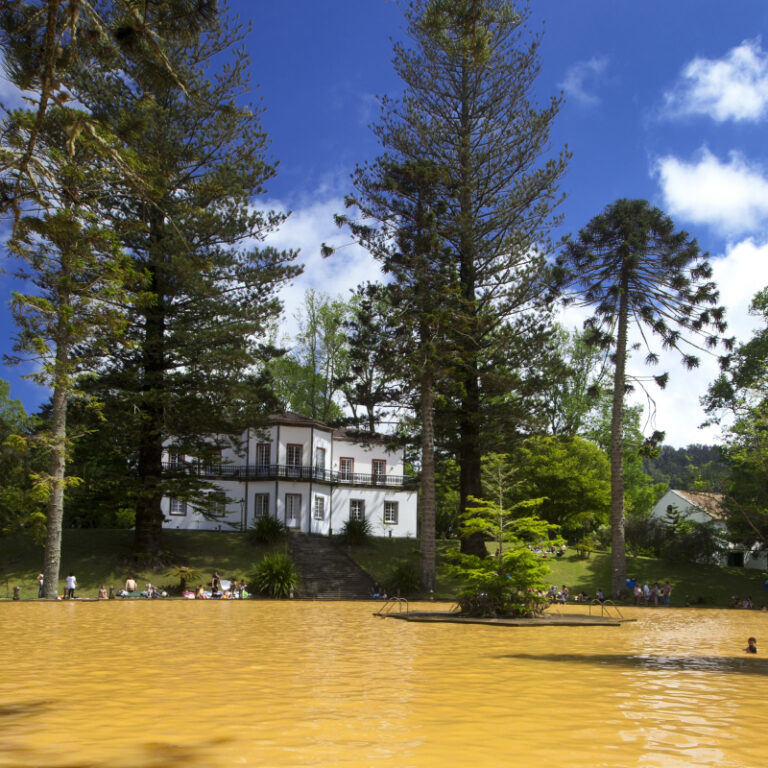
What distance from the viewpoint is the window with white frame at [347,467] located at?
52125mm

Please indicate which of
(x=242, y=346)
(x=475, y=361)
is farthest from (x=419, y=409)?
(x=242, y=346)

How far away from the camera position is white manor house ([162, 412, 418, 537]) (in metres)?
47.8

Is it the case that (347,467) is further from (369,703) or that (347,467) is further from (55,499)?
(369,703)

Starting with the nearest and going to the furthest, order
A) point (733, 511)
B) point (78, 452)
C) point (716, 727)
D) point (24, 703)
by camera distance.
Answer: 1. point (716, 727)
2. point (24, 703)
3. point (78, 452)
4. point (733, 511)

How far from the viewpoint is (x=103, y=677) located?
7.01m

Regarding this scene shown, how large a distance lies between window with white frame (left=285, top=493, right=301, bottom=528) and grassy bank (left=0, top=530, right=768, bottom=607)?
8.58 m

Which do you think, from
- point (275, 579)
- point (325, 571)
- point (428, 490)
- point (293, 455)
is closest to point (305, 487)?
point (293, 455)

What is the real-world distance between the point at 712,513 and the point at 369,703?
4356 cm

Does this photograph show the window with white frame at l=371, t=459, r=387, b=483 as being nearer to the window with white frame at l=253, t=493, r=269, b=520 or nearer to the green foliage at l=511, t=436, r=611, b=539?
the window with white frame at l=253, t=493, r=269, b=520

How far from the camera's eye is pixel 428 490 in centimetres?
3139

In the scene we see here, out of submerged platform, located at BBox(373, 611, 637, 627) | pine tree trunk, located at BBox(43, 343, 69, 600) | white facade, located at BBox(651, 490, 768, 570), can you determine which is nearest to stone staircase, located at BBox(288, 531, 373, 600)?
pine tree trunk, located at BBox(43, 343, 69, 600)

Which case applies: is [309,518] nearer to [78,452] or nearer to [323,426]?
[323,426]

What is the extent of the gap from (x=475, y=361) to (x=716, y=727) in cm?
2843

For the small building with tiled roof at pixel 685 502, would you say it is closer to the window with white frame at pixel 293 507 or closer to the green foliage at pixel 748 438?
the green foliage at pixel 748 438
